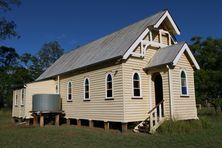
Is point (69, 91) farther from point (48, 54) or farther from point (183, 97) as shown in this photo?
point (48, 54)

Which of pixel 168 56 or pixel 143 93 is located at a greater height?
pixel 168 56

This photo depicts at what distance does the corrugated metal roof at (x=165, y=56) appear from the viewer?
15211mm

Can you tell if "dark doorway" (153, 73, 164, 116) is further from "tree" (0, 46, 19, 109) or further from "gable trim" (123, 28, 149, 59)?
"tree" (0, 46, 19, 109)

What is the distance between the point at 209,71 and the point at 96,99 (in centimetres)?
1798

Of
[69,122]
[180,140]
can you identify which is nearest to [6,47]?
[69,122]

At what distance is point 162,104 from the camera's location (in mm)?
15781

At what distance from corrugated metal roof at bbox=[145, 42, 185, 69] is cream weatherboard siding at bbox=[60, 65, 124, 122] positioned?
2.26 m

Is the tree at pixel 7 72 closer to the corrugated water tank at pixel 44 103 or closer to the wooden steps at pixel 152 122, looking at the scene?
the corrugated water tank at pixel 44 103

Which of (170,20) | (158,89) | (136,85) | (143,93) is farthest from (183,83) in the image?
(170,20)

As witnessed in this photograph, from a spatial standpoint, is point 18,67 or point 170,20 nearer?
point 170,20

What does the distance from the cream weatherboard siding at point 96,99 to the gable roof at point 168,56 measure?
2.32 m

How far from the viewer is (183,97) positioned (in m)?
16.1

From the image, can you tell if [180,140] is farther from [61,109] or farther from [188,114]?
[61,109]

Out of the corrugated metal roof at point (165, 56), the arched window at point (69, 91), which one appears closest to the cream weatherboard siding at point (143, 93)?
the corrugated metal roof at point (165, 56)
